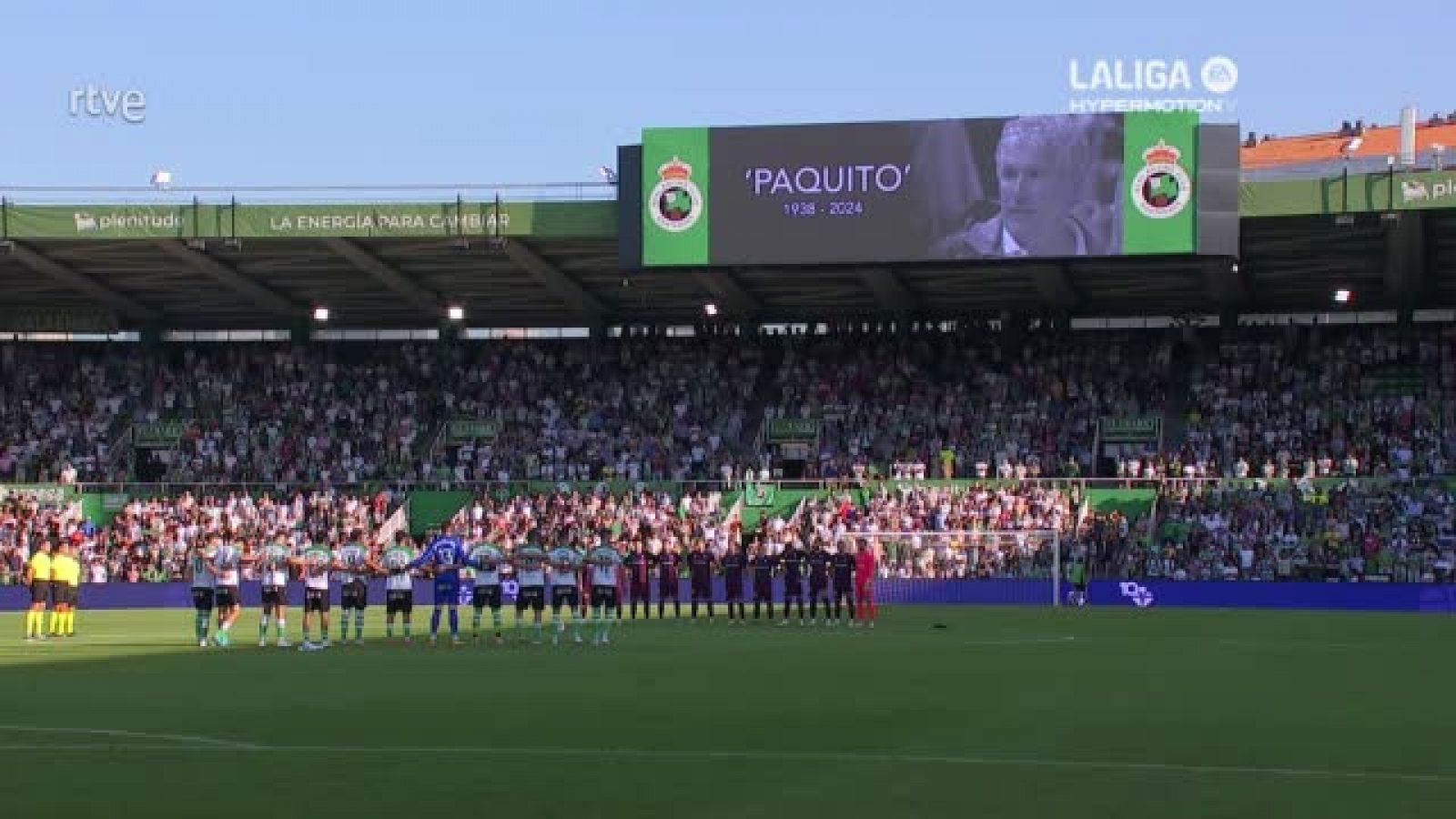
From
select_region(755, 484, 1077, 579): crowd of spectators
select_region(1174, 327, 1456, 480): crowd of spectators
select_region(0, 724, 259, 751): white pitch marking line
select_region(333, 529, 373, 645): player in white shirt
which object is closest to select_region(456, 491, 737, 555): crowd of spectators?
select_region(755, 484, 1077, 579): crowd of spectators

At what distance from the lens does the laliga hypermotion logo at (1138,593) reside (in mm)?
55625

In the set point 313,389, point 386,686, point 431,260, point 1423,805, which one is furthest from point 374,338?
point 1423,805

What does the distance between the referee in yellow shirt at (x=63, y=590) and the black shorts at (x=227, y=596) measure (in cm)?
615

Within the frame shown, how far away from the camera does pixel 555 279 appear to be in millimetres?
66750

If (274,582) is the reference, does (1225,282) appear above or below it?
above

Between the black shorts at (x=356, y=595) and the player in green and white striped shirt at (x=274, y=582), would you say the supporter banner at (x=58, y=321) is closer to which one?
the player in green and white striped shirt at (x=274, y=582)

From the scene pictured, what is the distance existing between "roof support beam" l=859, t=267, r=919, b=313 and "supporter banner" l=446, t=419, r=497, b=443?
1490 cm

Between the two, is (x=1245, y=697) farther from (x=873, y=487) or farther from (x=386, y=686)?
(x=873, y=487)

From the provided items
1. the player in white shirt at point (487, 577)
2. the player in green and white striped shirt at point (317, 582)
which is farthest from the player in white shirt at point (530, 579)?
the player in green and white striped shirt at point (317, 582)

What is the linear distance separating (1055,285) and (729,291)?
1126 cm

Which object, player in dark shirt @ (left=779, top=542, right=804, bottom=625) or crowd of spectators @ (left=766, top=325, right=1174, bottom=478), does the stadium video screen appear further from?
player in dark shirt @ (left=779, top=542, right=804, bottom=625)

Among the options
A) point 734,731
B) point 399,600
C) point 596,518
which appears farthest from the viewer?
point 596,518

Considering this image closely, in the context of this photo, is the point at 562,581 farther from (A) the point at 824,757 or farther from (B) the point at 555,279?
A: (B) the point at 555,279

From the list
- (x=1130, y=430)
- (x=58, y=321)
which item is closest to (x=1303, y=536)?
(x=1130, y=430)
